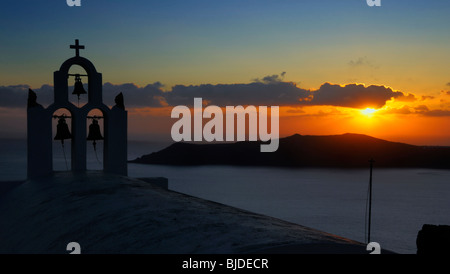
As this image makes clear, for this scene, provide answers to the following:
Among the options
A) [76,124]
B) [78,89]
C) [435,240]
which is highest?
[78,89]

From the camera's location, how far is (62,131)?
15.0m

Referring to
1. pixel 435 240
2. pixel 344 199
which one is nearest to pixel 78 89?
pixel 435 240

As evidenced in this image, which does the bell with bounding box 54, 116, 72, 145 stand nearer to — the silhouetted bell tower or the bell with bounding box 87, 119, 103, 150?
the silhouetted bell tower

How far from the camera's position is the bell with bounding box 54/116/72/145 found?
1494 centimetres

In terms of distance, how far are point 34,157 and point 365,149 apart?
7663 inches

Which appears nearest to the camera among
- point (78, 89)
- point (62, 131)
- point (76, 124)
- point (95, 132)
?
point (76, 124)

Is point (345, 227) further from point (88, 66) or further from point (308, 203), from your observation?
point (88, 66)

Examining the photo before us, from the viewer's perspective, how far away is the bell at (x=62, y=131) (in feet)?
Result: 49.0

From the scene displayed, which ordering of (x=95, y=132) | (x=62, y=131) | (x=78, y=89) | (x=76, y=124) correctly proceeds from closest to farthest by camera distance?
(x=76, y=124) → (x=62, y=131) → (x=95, y=132) → (x=78, y=89)

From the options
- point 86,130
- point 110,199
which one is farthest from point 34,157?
point 110,199

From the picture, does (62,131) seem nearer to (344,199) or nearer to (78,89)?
(78,89)

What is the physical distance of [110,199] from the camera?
31.4ft

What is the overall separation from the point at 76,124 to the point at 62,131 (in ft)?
1.71

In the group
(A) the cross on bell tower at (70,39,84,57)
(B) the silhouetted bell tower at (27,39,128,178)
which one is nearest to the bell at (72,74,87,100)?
(B) the silhouetted bell tower at (27,39,128,178)
